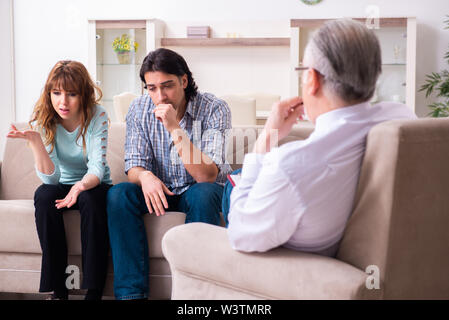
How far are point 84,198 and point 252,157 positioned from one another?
0.88m

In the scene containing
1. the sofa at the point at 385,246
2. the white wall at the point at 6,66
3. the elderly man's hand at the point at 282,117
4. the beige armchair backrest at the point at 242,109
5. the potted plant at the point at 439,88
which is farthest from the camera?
the white wall at the point at 6,66

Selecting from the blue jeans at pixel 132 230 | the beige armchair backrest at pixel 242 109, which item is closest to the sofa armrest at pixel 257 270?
the blue jeans at pixel 132 230

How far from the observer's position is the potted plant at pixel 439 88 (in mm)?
4569

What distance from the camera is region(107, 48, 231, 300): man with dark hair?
1.69 m

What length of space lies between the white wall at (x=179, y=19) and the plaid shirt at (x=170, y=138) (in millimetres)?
3389

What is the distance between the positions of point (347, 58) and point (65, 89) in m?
1.28

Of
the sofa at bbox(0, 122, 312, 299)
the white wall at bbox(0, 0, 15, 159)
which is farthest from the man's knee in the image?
the white wall at bbox(0, 0, 15, 159)

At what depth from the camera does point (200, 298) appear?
110cm

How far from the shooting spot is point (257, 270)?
3.26 feet

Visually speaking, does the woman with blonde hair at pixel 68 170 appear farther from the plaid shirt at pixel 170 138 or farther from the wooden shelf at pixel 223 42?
the wooden shelf at pixel 223 42

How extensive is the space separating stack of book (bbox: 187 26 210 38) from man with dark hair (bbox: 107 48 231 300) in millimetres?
3261

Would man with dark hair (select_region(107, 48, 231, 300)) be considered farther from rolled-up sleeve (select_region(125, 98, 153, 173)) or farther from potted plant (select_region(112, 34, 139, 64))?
potted plant (select_region(112, 34, 139, 64))

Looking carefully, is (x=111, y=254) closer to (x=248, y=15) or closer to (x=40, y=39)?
(x=248, y=15)
